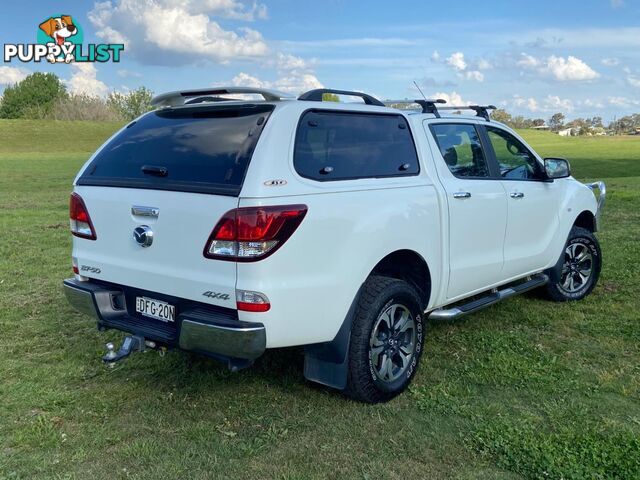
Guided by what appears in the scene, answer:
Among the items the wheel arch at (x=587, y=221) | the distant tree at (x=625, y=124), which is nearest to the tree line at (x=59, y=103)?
the wheel arch at (x=587, y=221)

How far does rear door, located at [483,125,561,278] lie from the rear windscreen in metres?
2.48

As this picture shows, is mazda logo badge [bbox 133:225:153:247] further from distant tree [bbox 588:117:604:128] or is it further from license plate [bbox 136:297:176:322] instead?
distant tree [bbox 588:117:604:128]

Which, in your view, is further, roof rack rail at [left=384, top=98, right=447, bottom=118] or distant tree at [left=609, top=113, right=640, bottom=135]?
distant tree at [left=609, top=113, right=640, bottom=135]

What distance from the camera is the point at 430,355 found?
4.79 m

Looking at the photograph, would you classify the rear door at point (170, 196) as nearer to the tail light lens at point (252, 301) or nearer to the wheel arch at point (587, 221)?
the tail light lens at point (252, 301)

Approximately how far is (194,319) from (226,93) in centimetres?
151

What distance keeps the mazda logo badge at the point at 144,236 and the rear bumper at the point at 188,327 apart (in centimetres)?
42

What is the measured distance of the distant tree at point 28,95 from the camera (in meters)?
86.6

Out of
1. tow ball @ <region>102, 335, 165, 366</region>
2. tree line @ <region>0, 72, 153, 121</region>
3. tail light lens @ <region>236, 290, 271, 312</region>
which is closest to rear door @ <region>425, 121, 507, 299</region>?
tail light lens @ <region>236, 290, 271, 312</region>

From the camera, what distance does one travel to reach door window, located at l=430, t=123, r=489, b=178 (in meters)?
4.66

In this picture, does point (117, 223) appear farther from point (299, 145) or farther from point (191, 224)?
point (299, 145)

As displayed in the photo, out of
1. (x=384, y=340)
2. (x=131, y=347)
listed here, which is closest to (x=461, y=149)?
(x=384, y=340)

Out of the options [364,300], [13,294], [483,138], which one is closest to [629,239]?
[483,138]

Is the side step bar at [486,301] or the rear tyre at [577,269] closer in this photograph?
the side step bar at [486,301]
